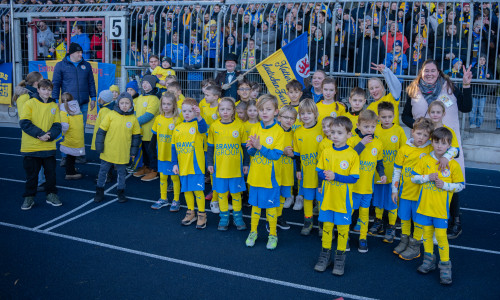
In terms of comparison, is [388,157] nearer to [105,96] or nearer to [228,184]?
[228,184]

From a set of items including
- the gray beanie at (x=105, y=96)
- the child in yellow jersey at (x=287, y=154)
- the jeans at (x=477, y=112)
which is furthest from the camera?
the jeans at (x=477, y=112)

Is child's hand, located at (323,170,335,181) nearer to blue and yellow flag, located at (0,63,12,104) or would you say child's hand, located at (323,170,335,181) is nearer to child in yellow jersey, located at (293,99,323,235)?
child in yellow jersey, located at (293,99,323,235)

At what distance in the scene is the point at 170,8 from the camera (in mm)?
11305

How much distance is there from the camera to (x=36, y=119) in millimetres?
6297

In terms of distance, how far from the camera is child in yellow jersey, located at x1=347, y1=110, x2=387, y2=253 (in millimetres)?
5117

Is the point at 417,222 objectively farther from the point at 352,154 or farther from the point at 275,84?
the point at 275,84

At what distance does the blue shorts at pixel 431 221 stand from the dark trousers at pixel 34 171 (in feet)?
16.0

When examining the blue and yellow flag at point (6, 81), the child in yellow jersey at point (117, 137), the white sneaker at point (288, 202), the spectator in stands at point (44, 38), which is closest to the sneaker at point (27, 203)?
the child in yellow jersey at point (117, 137)

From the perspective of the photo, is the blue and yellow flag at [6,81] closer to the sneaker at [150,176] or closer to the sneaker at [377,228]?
the sneaker at [150,176]

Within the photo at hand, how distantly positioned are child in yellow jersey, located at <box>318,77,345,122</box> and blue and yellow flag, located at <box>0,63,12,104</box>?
11.3 meters

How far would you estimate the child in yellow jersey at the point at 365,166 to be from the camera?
5117mm

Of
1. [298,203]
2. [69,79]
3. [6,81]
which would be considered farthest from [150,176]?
[6,81]

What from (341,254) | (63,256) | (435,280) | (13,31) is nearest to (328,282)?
(341,254)

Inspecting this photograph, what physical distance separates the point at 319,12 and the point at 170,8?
12.1 feet
